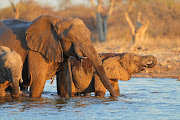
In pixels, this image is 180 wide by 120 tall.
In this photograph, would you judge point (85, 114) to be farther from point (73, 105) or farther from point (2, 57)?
point (2, 57)

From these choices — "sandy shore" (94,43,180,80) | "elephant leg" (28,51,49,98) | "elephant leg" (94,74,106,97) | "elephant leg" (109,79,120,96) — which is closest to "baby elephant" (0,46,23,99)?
"elephant leg" (28,51,49,98)

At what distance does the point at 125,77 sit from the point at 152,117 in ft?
6.85

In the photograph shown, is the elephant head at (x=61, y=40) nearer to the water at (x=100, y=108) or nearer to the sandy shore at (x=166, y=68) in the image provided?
the water at (x=100, y=108)

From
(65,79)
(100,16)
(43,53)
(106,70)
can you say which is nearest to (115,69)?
(106,70)

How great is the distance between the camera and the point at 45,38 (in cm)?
742

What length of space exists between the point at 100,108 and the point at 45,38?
5.29ft

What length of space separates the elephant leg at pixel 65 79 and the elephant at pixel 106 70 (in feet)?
0.96

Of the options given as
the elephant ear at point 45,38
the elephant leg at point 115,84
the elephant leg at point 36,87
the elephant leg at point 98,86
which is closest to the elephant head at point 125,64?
the elephant leg at point 115,84

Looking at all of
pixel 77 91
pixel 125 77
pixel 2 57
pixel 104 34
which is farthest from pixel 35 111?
pixel 104 34

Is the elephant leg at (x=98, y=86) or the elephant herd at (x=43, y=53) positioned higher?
the elephant herd at (x=43, y=53)

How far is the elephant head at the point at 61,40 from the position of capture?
714 centimetres

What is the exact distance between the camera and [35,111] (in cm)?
677

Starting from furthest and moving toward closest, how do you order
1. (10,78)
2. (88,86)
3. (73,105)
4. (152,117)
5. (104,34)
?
(104,34) < (88,86) < (73,105) < (10,78) < (152,117)

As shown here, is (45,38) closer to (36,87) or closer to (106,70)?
(36,87)
